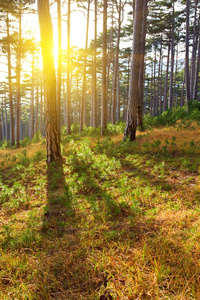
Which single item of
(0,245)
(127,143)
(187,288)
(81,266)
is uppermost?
(127,143)

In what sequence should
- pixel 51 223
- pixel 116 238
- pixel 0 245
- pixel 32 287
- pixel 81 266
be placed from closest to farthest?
pixel 32 287, pixel 81 266, pixel 116 238, pixel 0 245, pixel 51 223

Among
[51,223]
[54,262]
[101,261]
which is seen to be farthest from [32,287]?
[51,223]

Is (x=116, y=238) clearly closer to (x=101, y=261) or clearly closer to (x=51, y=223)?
(x=101, y=261)

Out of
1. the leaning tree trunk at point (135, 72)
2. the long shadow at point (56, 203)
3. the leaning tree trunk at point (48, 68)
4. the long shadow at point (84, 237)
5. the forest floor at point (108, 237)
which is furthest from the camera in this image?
the leaning tree trunk at point (135, 72)

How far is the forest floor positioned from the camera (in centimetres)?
197

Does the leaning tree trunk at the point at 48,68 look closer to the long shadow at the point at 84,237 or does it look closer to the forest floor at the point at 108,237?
the forest floor at the point at 108,237

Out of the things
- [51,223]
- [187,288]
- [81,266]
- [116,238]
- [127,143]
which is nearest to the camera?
[187,288]

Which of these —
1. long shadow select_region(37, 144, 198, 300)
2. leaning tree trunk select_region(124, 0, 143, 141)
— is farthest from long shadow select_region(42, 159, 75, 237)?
leaning tree trunk select_region(124, 0, 143, 141)

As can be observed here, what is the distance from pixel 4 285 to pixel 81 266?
36.4 inches

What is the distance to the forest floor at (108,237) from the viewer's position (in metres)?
1.97

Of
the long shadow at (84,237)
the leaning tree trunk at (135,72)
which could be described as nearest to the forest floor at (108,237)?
the long shadow at (84,237)

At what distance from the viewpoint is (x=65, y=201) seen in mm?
4453

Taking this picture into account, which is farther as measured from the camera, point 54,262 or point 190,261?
point 54,262

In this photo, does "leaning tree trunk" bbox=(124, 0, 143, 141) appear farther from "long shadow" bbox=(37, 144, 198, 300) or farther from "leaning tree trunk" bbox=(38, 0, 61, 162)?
"long shadow" bbox=(37, 144, 198, 300)
